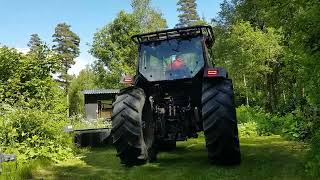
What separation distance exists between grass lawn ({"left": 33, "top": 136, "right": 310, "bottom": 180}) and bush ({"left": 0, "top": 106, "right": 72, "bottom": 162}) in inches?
20.8

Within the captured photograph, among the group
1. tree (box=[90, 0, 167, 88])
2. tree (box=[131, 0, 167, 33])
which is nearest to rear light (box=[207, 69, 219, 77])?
tree (box=[90, 0, 167, 88])

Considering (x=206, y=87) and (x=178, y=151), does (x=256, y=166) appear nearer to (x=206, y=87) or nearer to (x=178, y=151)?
(x=206, y=87)

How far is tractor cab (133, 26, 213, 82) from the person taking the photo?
9.44 metres

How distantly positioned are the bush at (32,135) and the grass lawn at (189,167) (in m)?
0.53

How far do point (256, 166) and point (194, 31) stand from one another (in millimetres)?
3476

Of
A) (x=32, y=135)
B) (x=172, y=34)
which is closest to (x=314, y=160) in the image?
(x=172, y=34)

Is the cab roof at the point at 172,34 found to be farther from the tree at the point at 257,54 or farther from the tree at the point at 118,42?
the tree at the point at 118,42

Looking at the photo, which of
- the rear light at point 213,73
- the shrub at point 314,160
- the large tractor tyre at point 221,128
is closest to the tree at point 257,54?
the rear light at point 213,73

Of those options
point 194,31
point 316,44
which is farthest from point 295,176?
point 194,31

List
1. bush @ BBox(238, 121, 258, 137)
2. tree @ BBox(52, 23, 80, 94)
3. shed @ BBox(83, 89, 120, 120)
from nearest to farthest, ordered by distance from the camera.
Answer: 1. bush @ BBox(238, 121, 258, 137)
2. shed @ BBox(83, 89, 120, 120)
3. tree @ BBox(52, 23, 80, 94)

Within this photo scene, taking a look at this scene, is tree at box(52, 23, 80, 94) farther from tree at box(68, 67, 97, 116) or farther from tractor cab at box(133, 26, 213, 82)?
tractor cab at box(133, 26, 213, 82)

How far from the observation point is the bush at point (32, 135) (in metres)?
9.27

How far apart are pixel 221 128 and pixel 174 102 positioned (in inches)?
76.9

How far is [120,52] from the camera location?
40.0 metres
